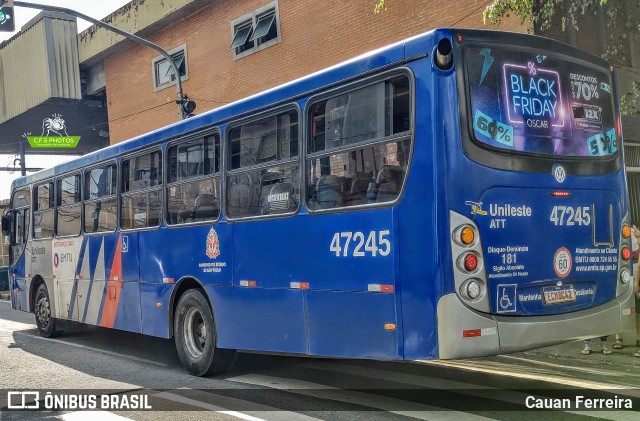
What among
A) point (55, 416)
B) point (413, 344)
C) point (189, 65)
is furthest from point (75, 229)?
point (189, 65)

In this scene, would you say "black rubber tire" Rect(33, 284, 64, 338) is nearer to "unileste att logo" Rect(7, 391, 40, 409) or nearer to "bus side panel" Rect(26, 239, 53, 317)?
"bus side panel" Rect(26, 239, 53, 317)

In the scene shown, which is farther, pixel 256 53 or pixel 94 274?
pixel 256 53

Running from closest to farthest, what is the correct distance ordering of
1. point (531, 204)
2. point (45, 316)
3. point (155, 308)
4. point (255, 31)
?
point (531, 204)
point (155, 308)
point (45, 316)
point (255, 31)

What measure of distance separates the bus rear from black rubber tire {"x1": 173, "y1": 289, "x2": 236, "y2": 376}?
3.70m

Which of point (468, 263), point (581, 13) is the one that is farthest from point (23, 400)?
point (581, 13)

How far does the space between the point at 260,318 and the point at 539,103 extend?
3662 mm

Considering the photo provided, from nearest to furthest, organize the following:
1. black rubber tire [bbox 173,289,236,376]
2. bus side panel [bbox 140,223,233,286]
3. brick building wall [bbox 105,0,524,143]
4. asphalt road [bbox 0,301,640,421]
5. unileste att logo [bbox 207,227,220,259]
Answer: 1. asphalt road [bbox 0,301,640,421]
2. bus side panel [bbox 140,223,233,286]
3. unileste att logo [bbox 207,227,220,259]
4. black rubber tire [bbox 173,289,236,376]
5. brick building wall [bbox 105,0,524,143]

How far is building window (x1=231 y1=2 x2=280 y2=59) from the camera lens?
731 inches

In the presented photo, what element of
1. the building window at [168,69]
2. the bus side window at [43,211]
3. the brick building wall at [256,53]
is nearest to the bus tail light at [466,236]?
the brick building wall at [256,53]

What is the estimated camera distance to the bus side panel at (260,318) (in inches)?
274

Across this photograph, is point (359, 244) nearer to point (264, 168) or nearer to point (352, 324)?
point (352, 324)

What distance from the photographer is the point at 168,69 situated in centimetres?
2277

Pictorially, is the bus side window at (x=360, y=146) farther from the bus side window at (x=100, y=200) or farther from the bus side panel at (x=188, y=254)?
the bus side window at (x=100, y=200)

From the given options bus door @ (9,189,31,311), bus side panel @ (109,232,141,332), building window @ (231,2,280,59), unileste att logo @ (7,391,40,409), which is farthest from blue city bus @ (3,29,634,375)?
building window @ (231,2,280,59)
